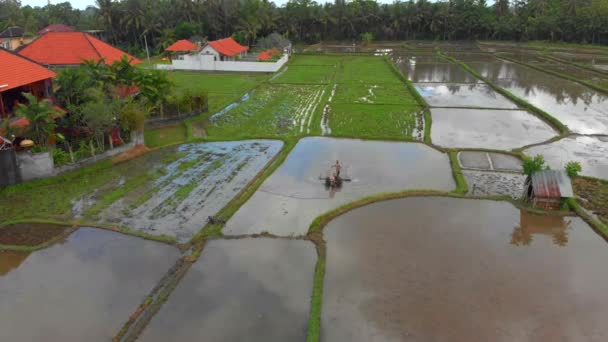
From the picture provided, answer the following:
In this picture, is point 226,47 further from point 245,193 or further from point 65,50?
point 245,193

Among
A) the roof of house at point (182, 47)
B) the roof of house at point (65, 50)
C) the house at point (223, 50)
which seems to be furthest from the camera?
the roof of house at point (182, 47)

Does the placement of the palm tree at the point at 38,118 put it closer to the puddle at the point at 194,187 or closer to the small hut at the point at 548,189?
the puddle at the point at 194,187

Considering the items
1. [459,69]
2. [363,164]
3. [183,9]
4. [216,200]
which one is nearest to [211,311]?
[216,200]

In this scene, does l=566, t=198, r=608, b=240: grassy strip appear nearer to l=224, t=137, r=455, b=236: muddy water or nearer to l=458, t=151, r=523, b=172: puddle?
l=458, t=151, r=523, b=172: puddle

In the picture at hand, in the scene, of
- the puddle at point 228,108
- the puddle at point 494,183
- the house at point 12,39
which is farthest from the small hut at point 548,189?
the house at point 12,39

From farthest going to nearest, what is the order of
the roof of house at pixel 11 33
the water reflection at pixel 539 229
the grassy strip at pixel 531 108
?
1. the roof of house at pixel 11 33
2. the grassy strip at pixel 531 108
3. the water reflection at pixel 539 229

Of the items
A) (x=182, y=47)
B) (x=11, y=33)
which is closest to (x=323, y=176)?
(x=182, y=47)

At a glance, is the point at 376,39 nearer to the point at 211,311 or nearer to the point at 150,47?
the point at 150,47
